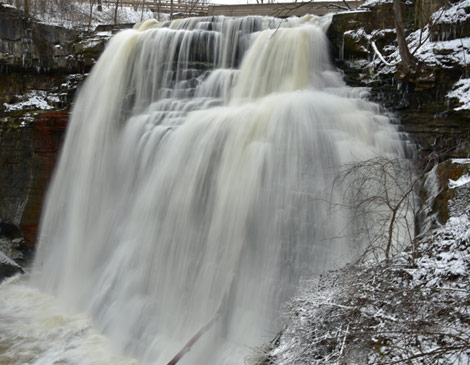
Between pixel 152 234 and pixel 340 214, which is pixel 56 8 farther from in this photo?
pixel 340 214

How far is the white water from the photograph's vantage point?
634cm

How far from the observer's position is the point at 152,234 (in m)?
7.63

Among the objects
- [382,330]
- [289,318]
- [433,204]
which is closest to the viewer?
[382,330]

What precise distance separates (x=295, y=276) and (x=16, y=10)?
12.7 meters

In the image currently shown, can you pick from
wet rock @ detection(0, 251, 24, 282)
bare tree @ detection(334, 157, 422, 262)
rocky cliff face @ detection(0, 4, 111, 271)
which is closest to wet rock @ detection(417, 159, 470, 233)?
bare tree @ detection(334, 157, 422, 262)

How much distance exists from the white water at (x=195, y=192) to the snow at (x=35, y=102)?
135 cm

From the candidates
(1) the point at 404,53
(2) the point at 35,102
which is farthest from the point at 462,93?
(2) the point at 35,102

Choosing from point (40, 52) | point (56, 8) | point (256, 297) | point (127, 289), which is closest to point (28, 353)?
point (127, 289)

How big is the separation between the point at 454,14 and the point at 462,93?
6.59 ft

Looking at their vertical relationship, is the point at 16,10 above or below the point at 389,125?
above

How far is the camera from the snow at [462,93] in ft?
25.9

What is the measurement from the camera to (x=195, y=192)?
7.50 meters

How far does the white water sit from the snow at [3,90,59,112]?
1.35 m

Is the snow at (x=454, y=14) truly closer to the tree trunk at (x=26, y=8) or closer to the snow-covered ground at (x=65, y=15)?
the tree trunk at (x=26, y=8)
